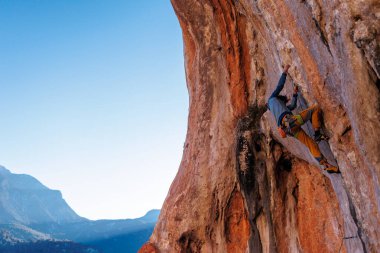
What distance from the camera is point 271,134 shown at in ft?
34.7

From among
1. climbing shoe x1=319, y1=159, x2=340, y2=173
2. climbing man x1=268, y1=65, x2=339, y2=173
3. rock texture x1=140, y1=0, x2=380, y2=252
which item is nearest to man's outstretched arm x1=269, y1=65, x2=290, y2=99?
climbing man x1=268, y1=65, x2=339, y2=173

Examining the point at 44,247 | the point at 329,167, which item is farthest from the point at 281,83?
the point at 44,247

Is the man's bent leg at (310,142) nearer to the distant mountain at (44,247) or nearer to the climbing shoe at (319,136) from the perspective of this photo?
the climbing shoe at (319,136)

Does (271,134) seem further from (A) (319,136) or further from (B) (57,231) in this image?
(B) (57,231)

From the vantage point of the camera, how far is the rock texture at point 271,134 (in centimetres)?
536

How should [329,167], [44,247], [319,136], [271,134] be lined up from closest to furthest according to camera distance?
[319,136] → [329,167] → [271,134] → [44,247]

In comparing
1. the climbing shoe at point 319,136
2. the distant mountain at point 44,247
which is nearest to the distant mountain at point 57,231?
the distant mountain at point 44,247

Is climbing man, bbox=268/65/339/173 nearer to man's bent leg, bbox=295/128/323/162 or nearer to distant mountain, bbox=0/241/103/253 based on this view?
man's bent leg, bbox=295/128/323/162

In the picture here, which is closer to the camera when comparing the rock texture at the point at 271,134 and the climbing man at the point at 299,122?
the rock texture at the point at 271,134

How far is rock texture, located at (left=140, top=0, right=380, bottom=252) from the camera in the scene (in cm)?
536

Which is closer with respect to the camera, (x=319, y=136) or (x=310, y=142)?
(x=319, y=136)

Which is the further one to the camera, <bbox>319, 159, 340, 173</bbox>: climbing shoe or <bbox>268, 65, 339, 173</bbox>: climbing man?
<bbox>319, 159, 340, 173</bbox>: climbing shoe

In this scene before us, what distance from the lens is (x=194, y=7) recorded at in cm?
1302

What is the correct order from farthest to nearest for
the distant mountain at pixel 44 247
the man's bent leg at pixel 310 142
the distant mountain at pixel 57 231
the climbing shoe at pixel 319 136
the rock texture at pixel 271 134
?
1. the distant mountain at pixel 57 231
2. the distant mountain at pixel 44 247
3. the man's bent leg at pixel 310 142
4. the climbing shoe at pixel 319 136
5. the rock texture at pixel 271 134
